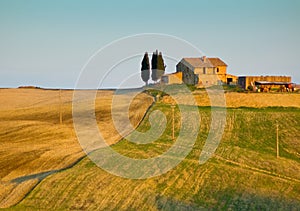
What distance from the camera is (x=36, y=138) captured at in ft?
158

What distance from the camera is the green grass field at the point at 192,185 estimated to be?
2898 cm

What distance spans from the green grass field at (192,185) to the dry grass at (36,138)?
2343 mm

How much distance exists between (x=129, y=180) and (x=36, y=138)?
18.1 metres

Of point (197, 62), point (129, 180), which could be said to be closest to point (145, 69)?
point (197, 62)

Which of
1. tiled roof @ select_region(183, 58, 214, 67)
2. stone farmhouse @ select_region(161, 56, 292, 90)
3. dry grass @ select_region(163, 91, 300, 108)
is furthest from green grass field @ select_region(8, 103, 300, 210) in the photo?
tiled roof @ select_region(183, 58, 214, 67)

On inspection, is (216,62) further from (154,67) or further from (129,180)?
(129,180)

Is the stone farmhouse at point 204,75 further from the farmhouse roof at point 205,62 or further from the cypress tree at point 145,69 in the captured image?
the cypress tree at point 145,69

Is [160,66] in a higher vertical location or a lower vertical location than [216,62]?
lower

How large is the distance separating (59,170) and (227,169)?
13092 millimetres

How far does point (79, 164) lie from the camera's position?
37812mm

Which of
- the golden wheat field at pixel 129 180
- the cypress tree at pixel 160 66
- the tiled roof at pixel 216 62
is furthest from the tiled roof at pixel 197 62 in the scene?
the golden wheat field at pixel 129 180

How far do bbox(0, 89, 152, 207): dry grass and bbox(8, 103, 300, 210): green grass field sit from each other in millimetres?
2343

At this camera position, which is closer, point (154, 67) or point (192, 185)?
point (192, 185)

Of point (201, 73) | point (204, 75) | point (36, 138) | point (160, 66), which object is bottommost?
point (36, 138)
